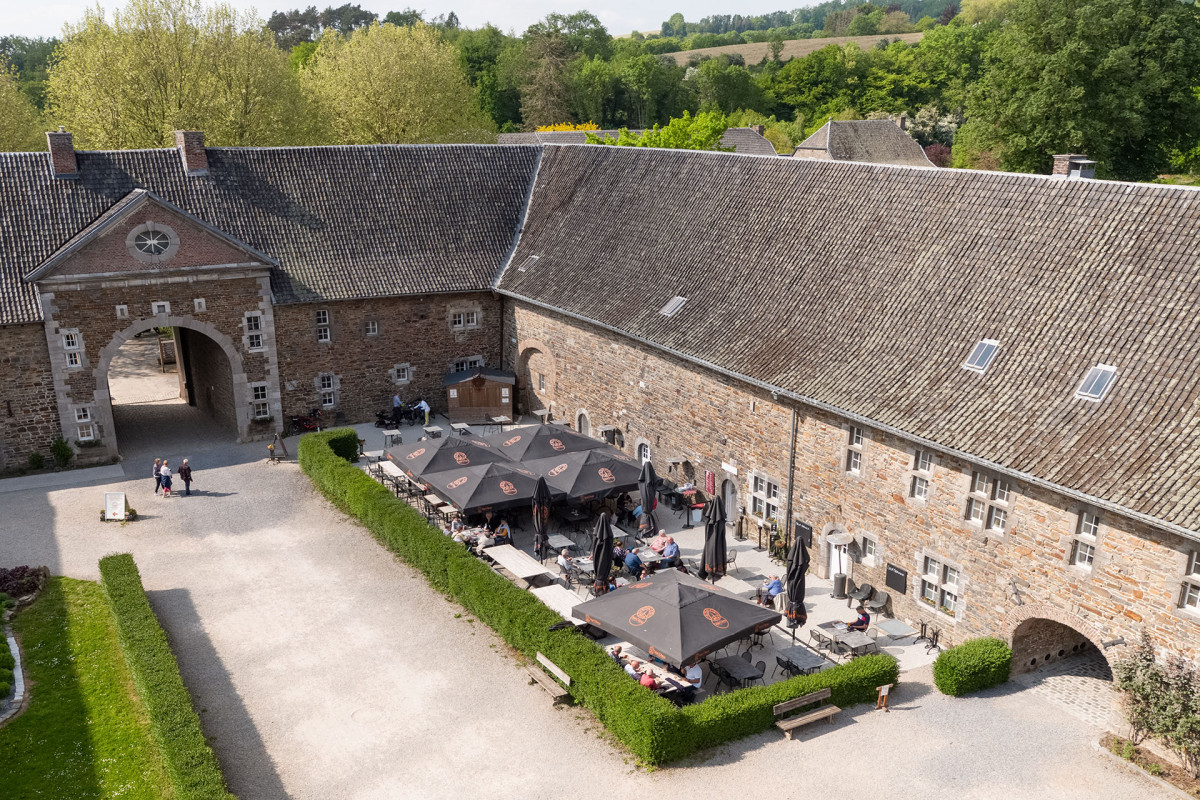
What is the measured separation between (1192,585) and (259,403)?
1140 inches

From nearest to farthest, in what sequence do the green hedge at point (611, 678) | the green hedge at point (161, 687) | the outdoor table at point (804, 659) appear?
the green hedge at point (161, 687)
the green hedge at point (611, 678)
the outdoor table at point (804, 659)

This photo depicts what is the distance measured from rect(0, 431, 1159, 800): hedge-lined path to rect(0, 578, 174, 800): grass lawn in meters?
1.22

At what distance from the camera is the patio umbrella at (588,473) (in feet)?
88.7

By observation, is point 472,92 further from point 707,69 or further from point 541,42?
point 707,69

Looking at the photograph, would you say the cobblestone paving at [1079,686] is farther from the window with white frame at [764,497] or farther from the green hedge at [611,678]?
the window with white frame at [764,497]

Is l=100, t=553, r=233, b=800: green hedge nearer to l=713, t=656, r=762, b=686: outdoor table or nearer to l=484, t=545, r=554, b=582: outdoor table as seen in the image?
l=484, t=545, r=554, b=582: outdoor table

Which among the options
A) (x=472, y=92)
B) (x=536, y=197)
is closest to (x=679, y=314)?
(x=536, y=197)

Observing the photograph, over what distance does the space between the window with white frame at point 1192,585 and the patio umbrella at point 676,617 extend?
725 cm

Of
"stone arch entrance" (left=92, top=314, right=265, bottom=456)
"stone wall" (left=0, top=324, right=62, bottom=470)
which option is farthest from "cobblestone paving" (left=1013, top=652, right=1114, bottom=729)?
"stone wall" (left=0, top=324, right=62, bottom=470)

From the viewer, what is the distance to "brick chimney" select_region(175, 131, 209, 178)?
34.8 meters

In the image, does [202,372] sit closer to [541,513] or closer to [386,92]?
[541,513]

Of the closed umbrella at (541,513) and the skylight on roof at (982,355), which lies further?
the closed umbrella at (541,513)

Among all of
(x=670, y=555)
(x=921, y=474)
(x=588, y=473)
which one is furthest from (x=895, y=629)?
(x=588, y=473)

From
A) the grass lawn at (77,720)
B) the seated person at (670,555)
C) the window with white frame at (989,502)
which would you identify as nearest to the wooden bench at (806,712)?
the window with white frame at (989,502)
